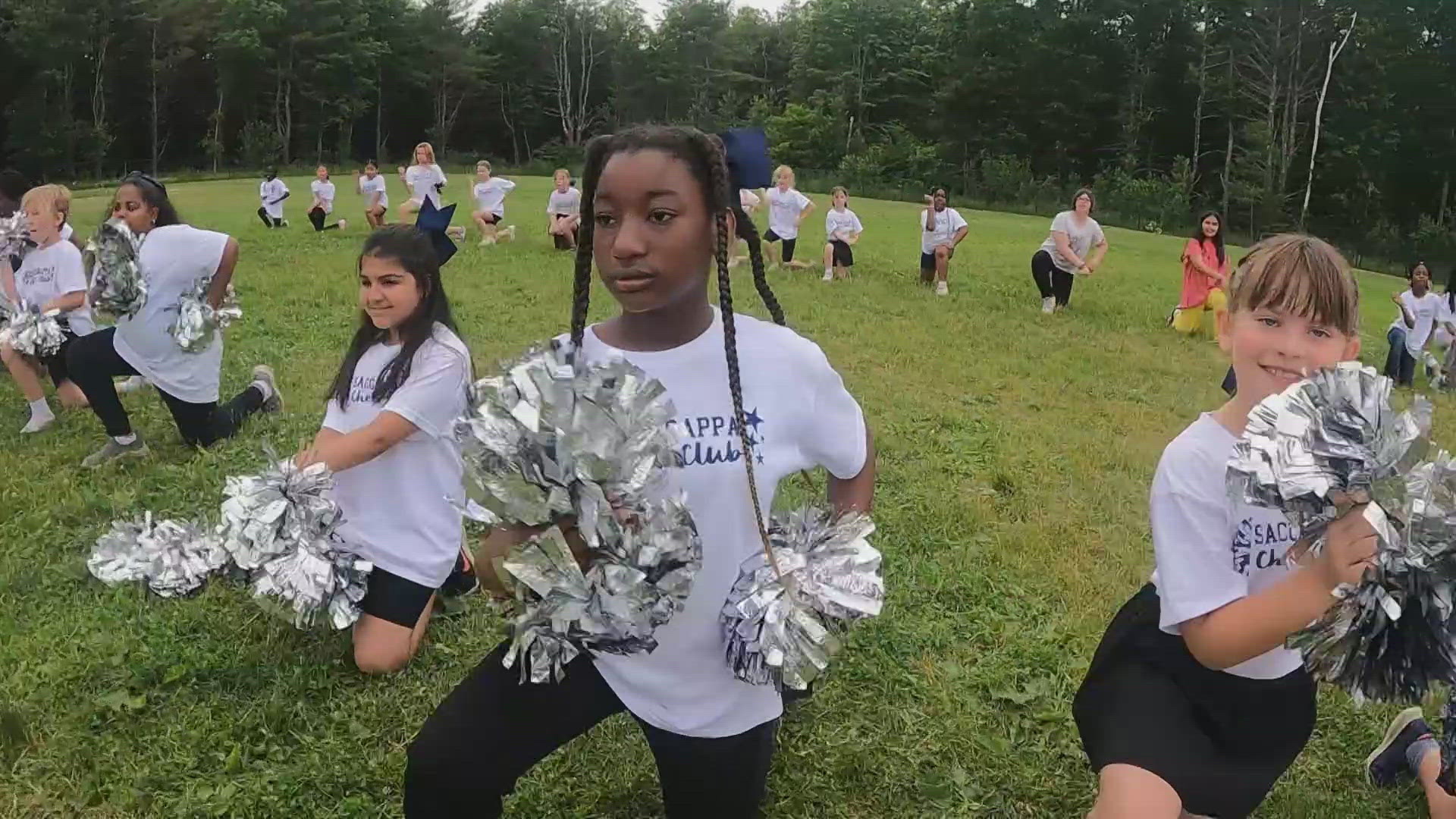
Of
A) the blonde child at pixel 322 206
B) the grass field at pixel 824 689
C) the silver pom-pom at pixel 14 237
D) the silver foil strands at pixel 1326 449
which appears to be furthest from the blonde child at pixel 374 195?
the silver foil strands at pixel 1326 449

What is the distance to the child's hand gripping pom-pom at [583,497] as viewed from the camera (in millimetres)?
1891

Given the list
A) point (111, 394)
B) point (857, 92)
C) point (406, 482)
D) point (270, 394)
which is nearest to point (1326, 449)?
point (406, 482)

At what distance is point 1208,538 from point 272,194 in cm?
1813

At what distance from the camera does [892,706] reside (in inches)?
143

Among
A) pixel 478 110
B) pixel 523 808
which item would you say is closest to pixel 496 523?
pixel 523 808

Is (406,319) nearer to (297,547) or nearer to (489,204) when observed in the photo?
(297,547)

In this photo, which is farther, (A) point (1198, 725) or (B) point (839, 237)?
(B) point (839, 237)

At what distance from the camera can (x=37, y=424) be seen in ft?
21.3

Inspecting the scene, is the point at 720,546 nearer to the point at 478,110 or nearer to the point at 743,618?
the point at 743,618

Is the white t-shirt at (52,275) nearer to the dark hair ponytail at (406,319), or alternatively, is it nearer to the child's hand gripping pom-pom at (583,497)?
the dark hair ponytail at (406,319)

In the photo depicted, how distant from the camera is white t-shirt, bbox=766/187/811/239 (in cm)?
1471

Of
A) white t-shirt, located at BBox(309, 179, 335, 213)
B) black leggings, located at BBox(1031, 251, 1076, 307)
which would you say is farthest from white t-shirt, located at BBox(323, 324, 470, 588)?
white t-shirt, located at BBox(309, 179, 335, 213)

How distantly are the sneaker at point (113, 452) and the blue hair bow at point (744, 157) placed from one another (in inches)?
196

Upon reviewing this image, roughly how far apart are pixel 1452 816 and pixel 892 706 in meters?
1.62
